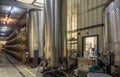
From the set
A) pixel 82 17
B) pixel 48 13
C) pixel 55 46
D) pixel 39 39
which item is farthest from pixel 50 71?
pixel 39 39

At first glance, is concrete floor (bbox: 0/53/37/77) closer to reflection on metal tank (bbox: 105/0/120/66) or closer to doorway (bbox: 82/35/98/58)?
doorway (bbox: 82/35/98/58)

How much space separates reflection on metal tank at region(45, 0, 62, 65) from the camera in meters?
6.81

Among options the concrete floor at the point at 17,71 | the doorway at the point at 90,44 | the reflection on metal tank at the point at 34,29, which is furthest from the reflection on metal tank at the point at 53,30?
the reflection on metal tank at the point at 34,29

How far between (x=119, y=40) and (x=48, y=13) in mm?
3659

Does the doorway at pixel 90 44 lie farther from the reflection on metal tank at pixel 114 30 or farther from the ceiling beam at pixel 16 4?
the ceiling beam at pixel 16 4

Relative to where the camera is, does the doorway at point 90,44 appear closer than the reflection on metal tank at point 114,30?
No

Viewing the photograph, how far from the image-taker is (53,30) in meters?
6.82

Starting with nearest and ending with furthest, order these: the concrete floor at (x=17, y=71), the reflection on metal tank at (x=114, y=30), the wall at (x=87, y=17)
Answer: the reflection on metal tank at (x=114, y=30)
the wall at (x=87, y=17)
the concrete floor at (x=17, y=71)

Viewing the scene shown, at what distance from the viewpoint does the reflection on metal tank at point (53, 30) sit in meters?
6.81

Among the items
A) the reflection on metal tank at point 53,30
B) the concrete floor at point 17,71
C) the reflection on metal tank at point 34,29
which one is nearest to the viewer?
the reflection on metal tank at point 53,30

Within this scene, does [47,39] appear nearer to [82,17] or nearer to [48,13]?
[48,13]

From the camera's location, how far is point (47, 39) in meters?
6.93

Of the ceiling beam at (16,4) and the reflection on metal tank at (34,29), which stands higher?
the ceiling beam at (16,4)

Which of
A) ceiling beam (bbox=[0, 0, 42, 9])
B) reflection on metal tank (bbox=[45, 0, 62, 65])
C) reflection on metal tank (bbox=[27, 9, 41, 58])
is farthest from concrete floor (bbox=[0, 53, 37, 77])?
ceiling beam (bbox=[0, 0, 42, 9])
